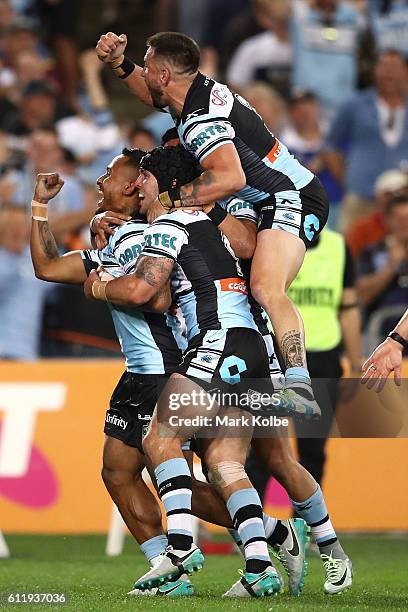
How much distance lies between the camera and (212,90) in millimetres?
7883

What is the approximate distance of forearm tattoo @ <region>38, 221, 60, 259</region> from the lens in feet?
26.5

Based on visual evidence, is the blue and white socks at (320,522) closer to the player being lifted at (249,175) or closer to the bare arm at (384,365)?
the player being lifted at (249,175)

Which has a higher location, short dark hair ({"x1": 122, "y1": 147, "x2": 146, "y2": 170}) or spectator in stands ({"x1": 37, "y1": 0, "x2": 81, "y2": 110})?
short dark hair ({"x1": 122, "y1": 147, "x2": 146, "y2": 170})

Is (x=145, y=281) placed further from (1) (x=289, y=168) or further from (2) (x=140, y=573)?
(2) (x=140, y=573)

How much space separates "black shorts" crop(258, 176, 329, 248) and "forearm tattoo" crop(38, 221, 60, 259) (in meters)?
1.21

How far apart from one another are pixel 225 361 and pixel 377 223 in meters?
7.15

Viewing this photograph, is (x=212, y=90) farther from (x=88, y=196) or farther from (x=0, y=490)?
(x=88, y=196)

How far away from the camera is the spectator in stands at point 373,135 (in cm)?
1520

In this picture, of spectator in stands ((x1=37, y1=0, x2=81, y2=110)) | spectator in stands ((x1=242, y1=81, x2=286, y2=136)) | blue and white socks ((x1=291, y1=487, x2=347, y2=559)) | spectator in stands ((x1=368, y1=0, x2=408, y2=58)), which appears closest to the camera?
blue and white socks ((x1=291, y1=487, x2=347, y2=559))

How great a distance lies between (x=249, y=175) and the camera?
26.3 ft

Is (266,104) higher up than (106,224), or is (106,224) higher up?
(106,224)

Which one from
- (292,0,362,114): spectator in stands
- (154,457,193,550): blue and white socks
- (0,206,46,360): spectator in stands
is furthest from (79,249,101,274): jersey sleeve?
(292,0,362,114): spectator in stands

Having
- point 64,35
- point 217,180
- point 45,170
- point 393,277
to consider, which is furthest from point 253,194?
point 64,35

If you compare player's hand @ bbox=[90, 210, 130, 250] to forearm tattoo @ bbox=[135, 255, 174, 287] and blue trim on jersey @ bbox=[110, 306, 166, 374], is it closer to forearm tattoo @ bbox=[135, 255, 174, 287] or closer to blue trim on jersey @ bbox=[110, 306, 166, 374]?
blue trim on jersey @ bbox=[110, 306, 166, 374]
